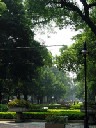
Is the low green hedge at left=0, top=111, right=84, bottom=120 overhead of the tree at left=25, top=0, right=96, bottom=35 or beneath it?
beneath

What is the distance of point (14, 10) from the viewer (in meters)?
46.0

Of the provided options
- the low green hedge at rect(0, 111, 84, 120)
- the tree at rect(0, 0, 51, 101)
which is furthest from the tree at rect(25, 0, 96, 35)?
the tree at rect(0, 0, 51, 101)

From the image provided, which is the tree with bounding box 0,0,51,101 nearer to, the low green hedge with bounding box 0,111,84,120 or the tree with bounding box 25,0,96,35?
the low green hedge with bounding box 0,111,84,120

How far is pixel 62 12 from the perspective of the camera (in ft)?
84.5

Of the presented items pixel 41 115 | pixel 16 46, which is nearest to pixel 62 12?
pixel 41 115

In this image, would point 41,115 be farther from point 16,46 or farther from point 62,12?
point 16,46

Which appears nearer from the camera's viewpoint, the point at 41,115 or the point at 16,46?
the point at 41,115

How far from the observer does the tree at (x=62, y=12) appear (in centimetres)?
2325

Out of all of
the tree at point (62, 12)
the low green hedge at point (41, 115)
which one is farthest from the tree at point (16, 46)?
the tree at point (62, 12)

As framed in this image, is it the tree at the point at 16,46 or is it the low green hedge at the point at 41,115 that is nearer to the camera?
the low green hedge at the point at 41,115

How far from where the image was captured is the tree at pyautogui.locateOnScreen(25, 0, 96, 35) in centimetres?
2325

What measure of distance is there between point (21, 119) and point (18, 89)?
114 ft

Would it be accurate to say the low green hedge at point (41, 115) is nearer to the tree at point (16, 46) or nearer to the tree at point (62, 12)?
the tree at point (62, 12)

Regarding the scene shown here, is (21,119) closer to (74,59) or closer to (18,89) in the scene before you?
(74,59)
